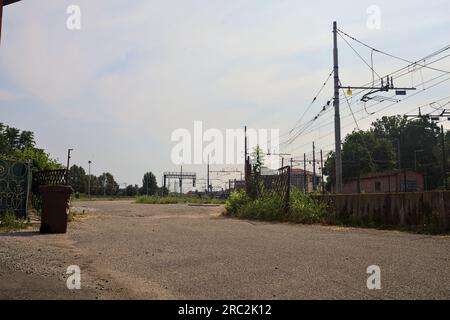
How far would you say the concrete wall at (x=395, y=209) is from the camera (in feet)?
41.5

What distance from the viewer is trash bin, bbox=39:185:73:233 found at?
12.2 m

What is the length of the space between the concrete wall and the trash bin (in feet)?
30.3

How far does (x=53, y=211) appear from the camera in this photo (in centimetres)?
1227

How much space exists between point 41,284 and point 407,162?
81.1 m

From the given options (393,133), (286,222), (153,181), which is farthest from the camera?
(153,181)

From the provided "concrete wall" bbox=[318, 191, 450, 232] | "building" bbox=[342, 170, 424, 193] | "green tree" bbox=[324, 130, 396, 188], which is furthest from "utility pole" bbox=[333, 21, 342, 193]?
"green tree" bbox=[324, 130, 396, 188]

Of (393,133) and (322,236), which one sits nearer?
(322,236)

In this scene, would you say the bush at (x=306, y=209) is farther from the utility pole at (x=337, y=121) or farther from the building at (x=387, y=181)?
the building at (x=387, y=181)

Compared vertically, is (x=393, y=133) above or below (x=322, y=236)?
above

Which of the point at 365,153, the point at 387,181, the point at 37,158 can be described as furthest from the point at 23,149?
the point at 365,153
